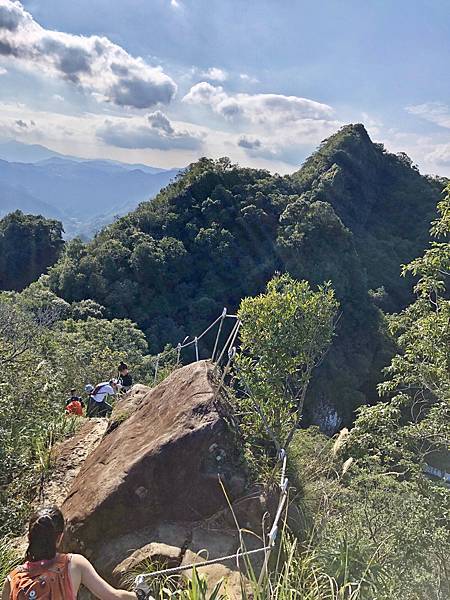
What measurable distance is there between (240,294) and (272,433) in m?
25.5

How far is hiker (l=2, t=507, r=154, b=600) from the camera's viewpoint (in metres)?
2.42

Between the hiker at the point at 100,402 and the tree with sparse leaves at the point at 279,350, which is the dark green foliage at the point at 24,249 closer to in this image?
the hiker at the point at 100,402

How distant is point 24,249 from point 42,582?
35.8 m

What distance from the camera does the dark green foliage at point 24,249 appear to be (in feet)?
115

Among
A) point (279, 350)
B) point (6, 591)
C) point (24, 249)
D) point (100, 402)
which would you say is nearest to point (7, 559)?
point (6, 591)

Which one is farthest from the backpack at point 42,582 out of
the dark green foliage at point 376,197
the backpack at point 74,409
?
the dark green foliage at point 376,197

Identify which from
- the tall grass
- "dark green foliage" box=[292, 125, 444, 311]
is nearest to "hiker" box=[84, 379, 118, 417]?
the tall grass

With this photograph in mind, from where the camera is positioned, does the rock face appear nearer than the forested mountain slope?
Yes

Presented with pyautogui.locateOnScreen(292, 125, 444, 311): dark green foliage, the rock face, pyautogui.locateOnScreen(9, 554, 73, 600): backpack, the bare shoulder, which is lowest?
the rock face

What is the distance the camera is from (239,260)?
31078mm

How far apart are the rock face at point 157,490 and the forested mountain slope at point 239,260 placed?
21023mm

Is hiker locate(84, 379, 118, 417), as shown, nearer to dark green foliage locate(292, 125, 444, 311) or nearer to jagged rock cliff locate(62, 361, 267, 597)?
jagged rock cliff locate(62, 361, 267, 597)

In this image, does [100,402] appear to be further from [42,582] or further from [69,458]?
[42,582]

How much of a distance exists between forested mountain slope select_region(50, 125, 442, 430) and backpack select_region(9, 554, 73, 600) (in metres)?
23.2
